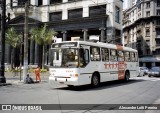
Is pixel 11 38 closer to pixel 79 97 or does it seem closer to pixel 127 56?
pixel 127 56

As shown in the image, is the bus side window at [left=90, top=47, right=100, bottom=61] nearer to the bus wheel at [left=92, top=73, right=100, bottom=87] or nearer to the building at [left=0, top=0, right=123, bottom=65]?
the bus wheel at [left=92, top=73, right=100, bottom=87]

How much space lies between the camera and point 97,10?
38.6 metres

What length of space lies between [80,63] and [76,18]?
88.1 ft

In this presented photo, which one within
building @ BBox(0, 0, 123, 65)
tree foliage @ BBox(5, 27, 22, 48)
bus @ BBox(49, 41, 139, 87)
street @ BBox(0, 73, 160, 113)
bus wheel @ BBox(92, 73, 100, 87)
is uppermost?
building @ BBox(0, 0, 123, 65)

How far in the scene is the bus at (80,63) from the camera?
13.7 meters

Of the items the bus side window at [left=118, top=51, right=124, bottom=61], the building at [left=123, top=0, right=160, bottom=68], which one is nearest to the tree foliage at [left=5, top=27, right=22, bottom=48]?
the bus side window at [left=118, top=51, right=124, bottom=61]

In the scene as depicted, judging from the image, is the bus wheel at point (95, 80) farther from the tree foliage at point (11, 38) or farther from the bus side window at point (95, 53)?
the tree foliage at point (11, 38)

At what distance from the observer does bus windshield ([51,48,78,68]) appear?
13.7m

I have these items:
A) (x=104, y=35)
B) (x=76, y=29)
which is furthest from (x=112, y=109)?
(x=76, y=29)

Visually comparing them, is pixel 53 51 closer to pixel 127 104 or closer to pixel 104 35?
pixel 127 104

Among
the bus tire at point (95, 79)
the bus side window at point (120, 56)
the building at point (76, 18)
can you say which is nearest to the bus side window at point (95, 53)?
the bus tire at point (95, 79)

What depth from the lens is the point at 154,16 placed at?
6631 centimetres

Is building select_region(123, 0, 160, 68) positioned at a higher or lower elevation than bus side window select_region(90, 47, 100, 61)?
higher

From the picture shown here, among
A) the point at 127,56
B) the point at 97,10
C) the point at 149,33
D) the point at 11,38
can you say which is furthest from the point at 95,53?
the point at 149,33
